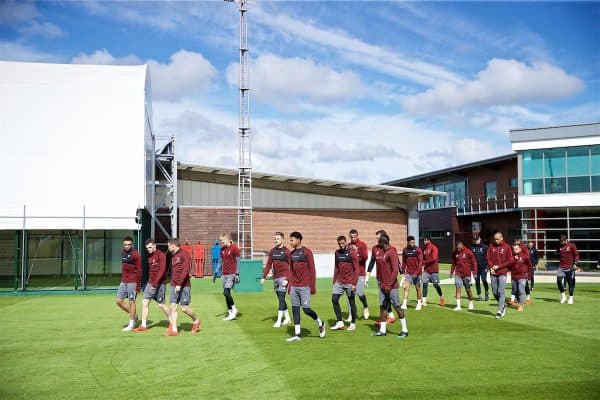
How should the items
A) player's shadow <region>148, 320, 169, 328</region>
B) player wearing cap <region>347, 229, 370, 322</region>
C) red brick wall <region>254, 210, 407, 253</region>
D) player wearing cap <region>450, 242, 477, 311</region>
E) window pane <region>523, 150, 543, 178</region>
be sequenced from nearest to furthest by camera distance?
player's shadow <region>148, 320, 169, 328</region> → player wearing cap <region>347, 229, 370, 322</region> → player wearing cap <region>450, 242, 477, 311</region> → red brick wall <region>254, 210, 407, 253</region> → window pane <region>523, 150, 543, 178</region>

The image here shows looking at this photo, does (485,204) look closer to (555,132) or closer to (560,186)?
(560,186)

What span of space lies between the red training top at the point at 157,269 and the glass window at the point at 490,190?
37.9 m

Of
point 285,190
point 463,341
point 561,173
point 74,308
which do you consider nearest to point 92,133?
point 74,308

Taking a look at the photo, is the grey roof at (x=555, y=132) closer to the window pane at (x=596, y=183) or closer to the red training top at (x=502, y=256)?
the window pane at (x=596, y=183)

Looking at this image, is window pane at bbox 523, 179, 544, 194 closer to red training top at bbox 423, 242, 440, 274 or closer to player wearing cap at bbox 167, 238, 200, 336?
red training top at bbox 423, 242, 440, 274

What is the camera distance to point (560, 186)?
117ft

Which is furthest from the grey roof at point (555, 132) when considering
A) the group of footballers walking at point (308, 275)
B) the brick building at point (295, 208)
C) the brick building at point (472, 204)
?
the group of footballers walking at point (308, 275)

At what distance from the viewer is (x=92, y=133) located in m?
25.5

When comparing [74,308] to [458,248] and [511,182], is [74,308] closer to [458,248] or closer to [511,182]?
[458,248]

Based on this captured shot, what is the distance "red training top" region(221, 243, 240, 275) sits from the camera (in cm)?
1507

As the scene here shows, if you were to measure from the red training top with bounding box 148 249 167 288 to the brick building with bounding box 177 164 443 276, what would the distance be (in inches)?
816

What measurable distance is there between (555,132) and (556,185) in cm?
305

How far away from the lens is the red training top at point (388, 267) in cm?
1229

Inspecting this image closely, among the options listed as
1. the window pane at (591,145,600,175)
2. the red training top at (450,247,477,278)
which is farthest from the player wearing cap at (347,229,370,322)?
the window pane at (591,145,600,175)
